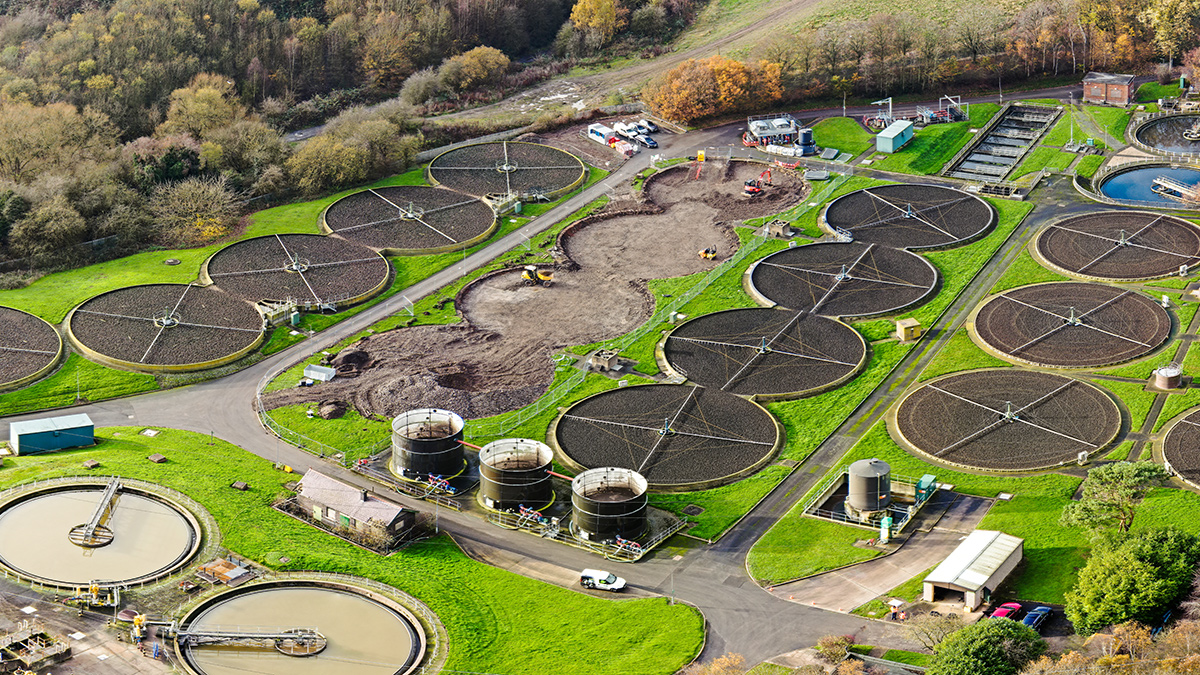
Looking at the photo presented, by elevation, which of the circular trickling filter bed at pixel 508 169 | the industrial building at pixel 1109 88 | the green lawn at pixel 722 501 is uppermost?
the circular trickling filter bed at pixel 508 169

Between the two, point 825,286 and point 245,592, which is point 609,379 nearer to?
point 825,286

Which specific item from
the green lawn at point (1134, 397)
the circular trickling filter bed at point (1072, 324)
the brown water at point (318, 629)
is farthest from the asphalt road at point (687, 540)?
the green lawn at point (1134, 397)

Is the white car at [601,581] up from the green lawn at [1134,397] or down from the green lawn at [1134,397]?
up

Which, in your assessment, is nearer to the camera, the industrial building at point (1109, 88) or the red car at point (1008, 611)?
the red car at point (1008, 611)

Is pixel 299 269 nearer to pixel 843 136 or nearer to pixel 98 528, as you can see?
pixel 98 528

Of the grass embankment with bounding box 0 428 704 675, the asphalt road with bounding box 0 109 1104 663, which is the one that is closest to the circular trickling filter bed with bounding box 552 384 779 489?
the asphalt road with bounding box 0 109 1104 663

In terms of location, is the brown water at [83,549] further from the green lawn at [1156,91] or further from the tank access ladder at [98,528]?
the green lawn at [1156,91]

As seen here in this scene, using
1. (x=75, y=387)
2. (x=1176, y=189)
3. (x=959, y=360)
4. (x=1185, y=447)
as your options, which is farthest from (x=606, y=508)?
(x=1176, y=189)

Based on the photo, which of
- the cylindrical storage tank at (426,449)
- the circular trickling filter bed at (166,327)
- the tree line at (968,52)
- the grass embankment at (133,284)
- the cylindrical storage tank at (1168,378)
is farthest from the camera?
the tree line at (968,52)
